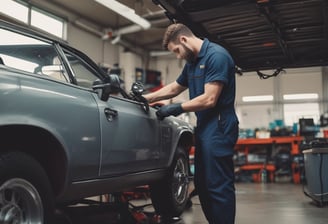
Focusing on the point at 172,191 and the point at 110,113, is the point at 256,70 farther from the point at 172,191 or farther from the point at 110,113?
the point at 110,113

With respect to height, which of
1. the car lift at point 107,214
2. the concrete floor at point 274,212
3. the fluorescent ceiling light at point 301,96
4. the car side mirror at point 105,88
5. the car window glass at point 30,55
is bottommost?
the concrete floor at point 274,212

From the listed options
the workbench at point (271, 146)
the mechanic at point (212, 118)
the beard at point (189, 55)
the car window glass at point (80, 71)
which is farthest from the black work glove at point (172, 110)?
the workbench at point (271, 146)

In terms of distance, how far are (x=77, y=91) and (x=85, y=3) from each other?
7.08 m

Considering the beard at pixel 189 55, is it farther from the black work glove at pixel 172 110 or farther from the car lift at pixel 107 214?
the car lift at pixel 107 214

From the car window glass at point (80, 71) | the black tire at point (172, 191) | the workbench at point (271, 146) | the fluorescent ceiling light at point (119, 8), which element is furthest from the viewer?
the workbench at point (271, 146)

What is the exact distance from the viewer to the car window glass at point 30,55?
7.04 feet

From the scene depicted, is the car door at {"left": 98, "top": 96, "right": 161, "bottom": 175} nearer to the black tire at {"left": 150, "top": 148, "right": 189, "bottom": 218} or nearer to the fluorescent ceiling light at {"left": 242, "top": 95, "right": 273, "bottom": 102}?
the black tire at {"left": 150, "top": 148, "right": 189, "bottom": 218}

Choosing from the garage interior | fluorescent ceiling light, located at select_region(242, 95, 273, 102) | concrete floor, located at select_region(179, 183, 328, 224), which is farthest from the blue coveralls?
fluorescent ceiling light, located at select_region(242, 95, 273, 102)

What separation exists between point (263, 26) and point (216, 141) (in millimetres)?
1629

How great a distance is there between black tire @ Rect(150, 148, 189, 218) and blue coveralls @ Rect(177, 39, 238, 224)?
968 mm

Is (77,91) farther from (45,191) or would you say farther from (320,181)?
(320,181)

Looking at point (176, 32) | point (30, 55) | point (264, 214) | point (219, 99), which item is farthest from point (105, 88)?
point (264, 214)

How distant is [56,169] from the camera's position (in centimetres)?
212

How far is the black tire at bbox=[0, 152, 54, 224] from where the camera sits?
5.79 ft
